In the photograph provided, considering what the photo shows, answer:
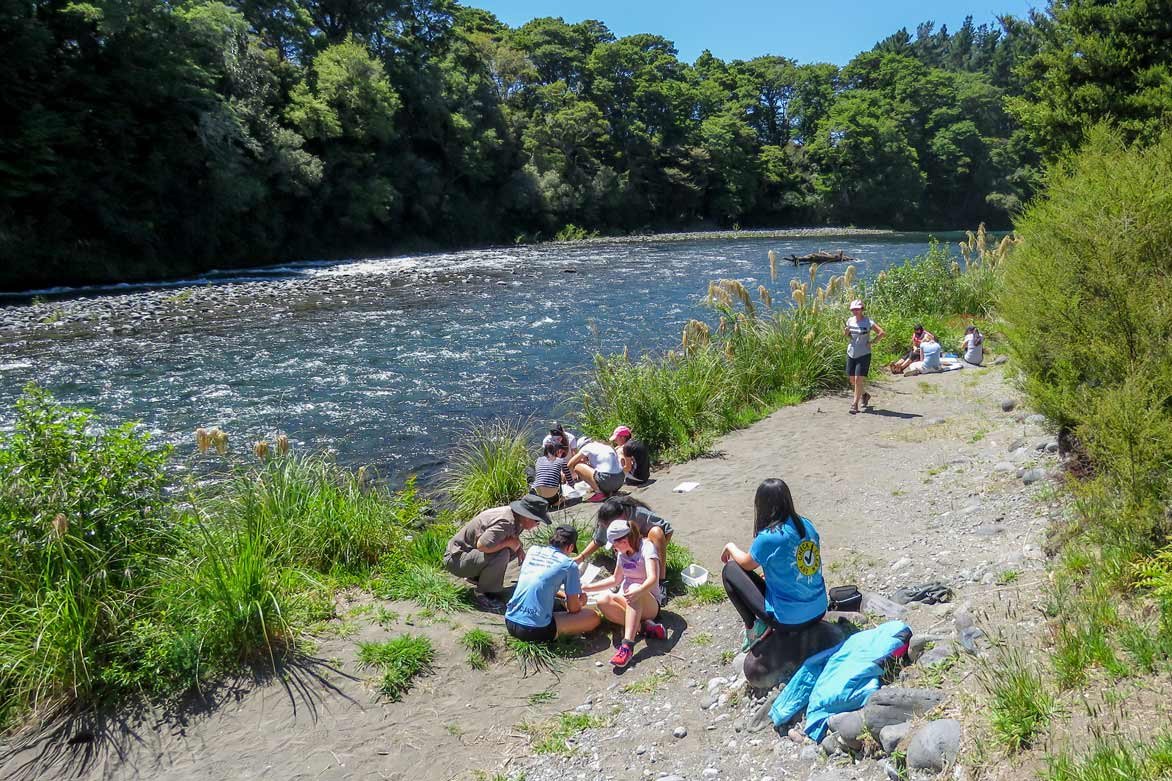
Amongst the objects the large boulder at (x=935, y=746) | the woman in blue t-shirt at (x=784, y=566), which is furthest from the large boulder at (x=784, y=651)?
the large boulder at (x=935, y=746)

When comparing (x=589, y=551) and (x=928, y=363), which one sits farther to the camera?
(x=928, y=363)

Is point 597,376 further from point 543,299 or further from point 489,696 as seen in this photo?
point 543,299

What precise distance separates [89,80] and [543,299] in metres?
19.7

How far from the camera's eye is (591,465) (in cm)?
901

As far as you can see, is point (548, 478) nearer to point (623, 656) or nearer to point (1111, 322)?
point (623, 656)

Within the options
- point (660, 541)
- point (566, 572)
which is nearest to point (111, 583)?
point (566, 572)

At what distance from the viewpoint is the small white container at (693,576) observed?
617 centimetres

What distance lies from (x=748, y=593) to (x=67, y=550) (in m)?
4.43

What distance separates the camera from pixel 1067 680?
3.21 meters

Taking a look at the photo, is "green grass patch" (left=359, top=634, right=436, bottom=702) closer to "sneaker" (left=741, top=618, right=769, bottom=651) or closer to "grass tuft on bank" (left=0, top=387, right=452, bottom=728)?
"grass tuft on bank" (left=0, top=387, right=452, bottom=728)

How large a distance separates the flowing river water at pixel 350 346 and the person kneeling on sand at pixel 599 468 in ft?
7.26

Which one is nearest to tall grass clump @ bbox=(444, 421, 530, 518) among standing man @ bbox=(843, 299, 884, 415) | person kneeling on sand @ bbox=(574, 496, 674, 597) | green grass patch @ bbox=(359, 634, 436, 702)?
person kneeling on sand @ bbox=(574, 496, 674, 597)

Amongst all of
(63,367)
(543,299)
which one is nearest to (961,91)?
(543,299)

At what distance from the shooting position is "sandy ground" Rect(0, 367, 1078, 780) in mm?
4312
